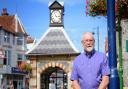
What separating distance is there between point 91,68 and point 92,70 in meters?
0.03

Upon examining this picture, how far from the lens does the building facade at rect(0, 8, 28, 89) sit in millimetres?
55844

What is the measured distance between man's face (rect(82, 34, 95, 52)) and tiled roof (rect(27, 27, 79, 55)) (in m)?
21.2

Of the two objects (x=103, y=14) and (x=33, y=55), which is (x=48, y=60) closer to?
(x=33, y=55)

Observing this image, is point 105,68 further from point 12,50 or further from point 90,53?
point 12,50

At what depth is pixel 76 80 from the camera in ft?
22.6

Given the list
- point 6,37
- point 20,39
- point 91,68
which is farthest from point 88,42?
point 20,39

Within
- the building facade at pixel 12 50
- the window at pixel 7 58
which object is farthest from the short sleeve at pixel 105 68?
the window at pixel 7 58

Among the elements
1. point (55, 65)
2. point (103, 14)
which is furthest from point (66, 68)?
point (103, 14)

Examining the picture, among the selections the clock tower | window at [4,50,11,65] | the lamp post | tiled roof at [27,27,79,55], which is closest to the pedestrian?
the lamp post

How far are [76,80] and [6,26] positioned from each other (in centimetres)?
5274

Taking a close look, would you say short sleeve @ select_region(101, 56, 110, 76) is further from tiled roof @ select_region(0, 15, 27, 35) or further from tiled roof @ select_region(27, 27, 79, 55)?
tiled roof @ select_region(0, 15, 27, 35)

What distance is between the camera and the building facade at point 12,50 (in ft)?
183

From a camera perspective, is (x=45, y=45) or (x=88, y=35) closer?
(x=88, y=35)

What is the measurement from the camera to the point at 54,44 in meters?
29.2
